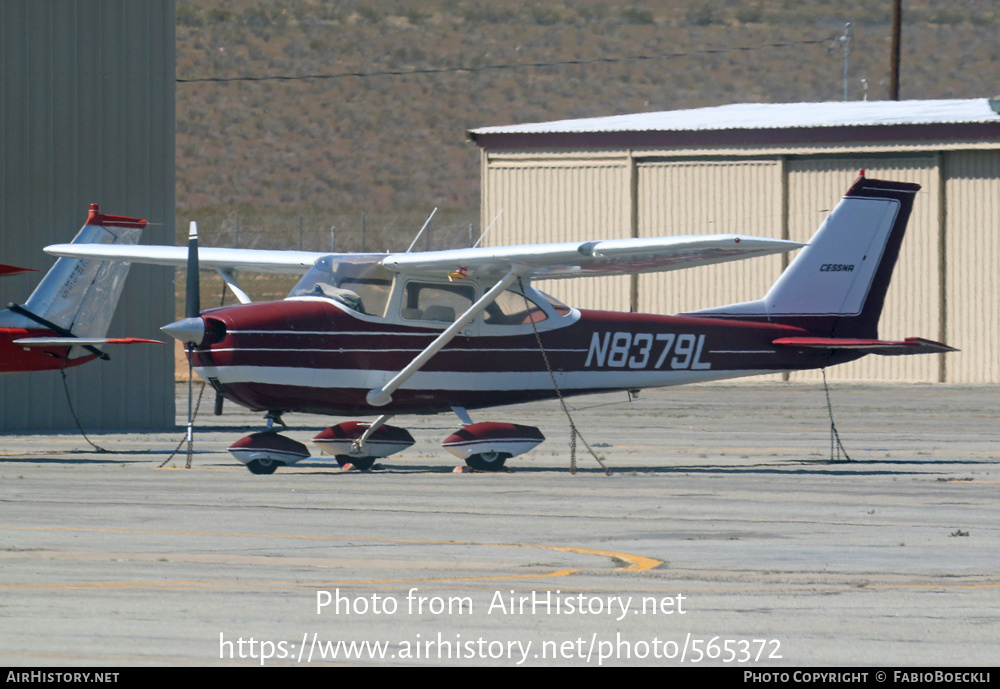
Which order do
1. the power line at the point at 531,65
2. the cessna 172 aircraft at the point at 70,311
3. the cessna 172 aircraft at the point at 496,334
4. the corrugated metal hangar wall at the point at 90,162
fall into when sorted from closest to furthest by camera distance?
the cessna 172 aircraft at the point at 496,334
the cessna 172 aircraft at the point at 70,311
the corrugated metal hangar wall at the point at 90,162
the power line at the point at 531,65

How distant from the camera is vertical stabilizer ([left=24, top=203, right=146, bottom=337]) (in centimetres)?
1981

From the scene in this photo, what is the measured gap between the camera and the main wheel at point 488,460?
16297 mm

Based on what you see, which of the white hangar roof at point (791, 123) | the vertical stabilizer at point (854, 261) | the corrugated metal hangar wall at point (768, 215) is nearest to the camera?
the vertical stabilizer at point (854, 261)

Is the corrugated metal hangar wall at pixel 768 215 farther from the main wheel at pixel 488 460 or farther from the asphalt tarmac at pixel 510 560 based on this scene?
the main wheel at pixel 488 460

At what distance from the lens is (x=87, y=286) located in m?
20.1

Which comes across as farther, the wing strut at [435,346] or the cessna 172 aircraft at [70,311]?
the cessna 172 aircraft at [70,311]

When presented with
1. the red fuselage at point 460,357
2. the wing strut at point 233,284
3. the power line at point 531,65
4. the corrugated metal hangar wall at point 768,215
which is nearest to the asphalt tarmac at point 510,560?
the red fuselage at point 460,357

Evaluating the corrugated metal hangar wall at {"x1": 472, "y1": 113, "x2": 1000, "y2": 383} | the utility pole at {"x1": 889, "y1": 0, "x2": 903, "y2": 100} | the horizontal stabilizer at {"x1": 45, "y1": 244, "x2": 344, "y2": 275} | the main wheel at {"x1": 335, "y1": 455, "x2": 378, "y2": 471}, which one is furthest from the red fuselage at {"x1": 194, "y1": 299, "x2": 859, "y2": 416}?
the utility pole at {"x1": 889, "y1": 0, "x2": 903, "y2": 100}

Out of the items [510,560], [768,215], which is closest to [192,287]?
[510,560]

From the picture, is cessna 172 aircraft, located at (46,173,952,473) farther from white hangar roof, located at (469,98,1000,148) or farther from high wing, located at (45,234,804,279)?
white hangar roof, located at (469,98,1000,148)

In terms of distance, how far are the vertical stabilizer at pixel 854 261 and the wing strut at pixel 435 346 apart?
3.04m

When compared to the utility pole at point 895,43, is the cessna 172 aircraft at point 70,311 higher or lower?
lower
